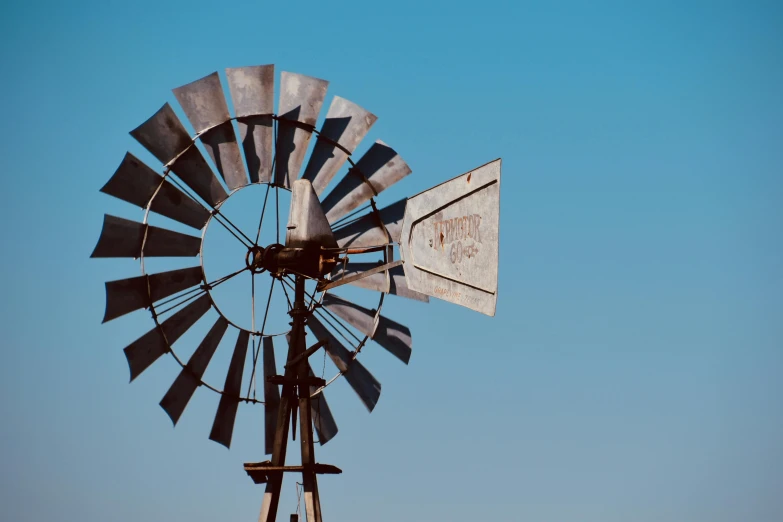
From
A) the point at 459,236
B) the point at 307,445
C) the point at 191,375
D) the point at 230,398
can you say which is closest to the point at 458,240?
the point at 459,236

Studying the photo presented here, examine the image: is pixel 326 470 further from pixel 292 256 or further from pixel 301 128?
pixel 301 128

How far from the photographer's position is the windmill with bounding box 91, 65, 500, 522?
338 inches

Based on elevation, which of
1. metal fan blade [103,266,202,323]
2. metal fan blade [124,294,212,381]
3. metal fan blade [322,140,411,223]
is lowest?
metal fan blade [124,294,212,381]

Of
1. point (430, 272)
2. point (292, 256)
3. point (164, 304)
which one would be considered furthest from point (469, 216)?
point (164, 304)

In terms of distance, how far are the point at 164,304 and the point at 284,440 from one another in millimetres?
1515

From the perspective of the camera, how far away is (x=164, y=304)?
887 cm

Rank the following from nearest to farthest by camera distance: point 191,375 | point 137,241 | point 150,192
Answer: point 137,241 < point 150,192 < point 191,375

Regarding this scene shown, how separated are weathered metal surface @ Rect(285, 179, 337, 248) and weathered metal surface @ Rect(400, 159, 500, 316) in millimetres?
2687

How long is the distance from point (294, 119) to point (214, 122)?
30.4 inches

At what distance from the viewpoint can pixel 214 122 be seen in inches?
356

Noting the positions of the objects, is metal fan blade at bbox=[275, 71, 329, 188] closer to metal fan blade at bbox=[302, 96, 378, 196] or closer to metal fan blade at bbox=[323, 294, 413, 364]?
metal fan blade at bbox=[302, 96, 378, 196]

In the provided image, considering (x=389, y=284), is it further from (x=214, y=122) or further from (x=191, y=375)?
(x=214, y=122)

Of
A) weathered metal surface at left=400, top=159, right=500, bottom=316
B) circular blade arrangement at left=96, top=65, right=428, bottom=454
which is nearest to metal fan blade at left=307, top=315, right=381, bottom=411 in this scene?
circular blade arrangement at left=96, top=65, right=428, bottom=454

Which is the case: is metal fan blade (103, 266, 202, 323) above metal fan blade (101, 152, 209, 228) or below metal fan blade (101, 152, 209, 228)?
below
